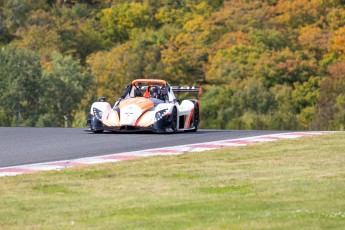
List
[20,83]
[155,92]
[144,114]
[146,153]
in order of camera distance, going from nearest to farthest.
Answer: [146,153] < [144,114] < [155,92] < [20,83]

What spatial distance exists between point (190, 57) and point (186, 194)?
70196 millimetres

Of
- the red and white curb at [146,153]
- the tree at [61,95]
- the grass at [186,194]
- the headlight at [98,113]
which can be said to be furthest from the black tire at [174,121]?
the tree at [61,95]

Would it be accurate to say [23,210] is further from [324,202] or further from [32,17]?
[32,17]

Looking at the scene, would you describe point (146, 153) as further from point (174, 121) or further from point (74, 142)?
point (174, 121)

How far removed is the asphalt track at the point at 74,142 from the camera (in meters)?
18.2

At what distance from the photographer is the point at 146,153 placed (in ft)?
61.4

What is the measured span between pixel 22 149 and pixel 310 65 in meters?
57.8

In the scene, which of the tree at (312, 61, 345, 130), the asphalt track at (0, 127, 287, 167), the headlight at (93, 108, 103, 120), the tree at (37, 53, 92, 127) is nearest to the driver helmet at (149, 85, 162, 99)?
the asphalt track at (0, 127, 287, 167)

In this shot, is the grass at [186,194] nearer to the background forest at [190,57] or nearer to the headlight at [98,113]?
the headlight at [98,113]

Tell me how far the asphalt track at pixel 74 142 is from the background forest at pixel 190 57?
32.5 meters

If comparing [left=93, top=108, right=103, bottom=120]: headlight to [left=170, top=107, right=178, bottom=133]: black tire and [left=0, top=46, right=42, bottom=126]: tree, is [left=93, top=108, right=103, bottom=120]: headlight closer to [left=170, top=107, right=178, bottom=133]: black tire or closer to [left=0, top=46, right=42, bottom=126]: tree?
[left=170, top=107, right=178, bottom=133]: black tire

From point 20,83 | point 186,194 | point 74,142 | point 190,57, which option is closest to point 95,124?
point 74,142

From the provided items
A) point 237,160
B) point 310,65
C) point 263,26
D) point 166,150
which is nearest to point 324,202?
point 237,160

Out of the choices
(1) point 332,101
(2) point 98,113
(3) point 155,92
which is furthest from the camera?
(1) point 332,101
